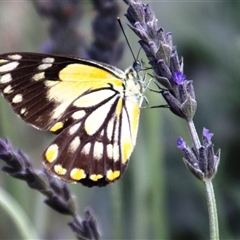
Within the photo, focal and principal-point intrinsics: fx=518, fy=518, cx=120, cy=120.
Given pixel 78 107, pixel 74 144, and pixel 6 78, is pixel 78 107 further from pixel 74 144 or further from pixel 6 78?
pixel 6 78

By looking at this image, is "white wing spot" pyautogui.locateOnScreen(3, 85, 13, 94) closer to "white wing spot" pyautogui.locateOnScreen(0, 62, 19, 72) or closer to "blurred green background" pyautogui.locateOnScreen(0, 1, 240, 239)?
"white wing spot" pyautogui.locateOnScreen(0, 62, 19, 72)

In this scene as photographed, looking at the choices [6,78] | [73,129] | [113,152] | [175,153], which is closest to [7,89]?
[6,78]

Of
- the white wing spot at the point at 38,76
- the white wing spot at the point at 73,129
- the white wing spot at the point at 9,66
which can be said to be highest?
the white wing spot at the point at 9,66

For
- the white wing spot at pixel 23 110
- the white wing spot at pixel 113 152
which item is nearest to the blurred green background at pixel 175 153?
the white wing spot at pixel 113 152

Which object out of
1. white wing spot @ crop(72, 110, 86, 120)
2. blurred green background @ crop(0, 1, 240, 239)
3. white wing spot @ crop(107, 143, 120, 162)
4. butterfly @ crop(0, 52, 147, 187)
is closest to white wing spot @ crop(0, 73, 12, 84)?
butterfly @ crop(0, 52, 147, 187)

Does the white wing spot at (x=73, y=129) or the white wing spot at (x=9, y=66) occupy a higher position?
the white wing spot at (x=9, y=66)

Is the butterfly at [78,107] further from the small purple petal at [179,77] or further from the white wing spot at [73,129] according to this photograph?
the small purple petal at [179,77]
